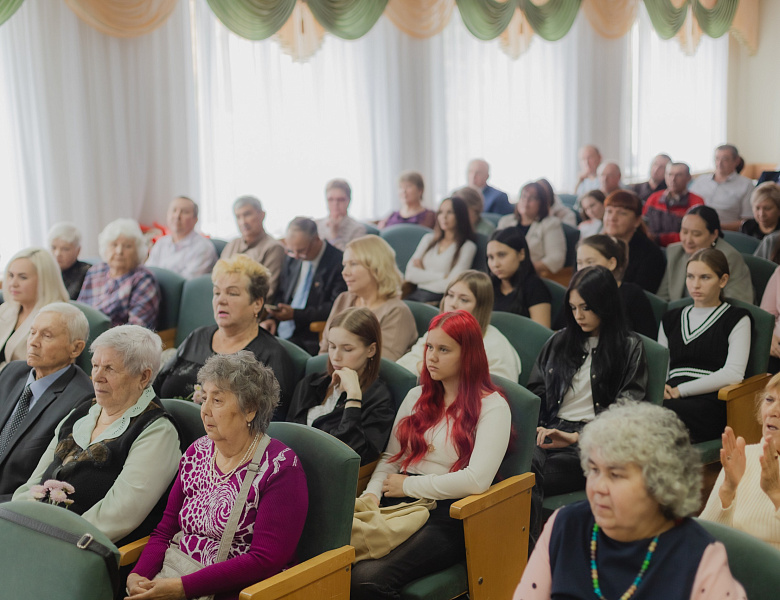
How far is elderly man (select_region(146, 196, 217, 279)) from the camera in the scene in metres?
5.34

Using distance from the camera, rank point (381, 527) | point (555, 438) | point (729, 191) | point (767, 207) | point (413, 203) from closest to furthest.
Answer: point (381, 527), point (555, 438), point (767, 207), point (413, 203), point (729, 191)

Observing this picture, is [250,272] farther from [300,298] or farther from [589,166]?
[589,166]

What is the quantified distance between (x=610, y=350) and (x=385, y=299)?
1067mm

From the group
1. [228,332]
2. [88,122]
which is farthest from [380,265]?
[88,122]

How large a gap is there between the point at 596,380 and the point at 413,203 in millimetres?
3725

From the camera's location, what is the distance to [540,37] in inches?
367

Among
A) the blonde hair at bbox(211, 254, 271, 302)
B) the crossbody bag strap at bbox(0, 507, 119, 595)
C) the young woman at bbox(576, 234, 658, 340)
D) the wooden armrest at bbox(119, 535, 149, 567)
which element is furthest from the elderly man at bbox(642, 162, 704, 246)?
the crossbody bag strap at bbox(0, 507, 119, 595)

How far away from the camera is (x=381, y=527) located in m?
2.44

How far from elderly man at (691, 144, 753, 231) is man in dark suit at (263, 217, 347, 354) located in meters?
4.85

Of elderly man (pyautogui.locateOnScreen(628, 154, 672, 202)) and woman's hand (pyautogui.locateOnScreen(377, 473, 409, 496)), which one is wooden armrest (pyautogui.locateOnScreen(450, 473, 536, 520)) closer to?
woman's hand (pyautogui.locateOnScreen(377, 473, 409, 496))

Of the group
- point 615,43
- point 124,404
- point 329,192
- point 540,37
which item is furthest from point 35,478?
point 615,43

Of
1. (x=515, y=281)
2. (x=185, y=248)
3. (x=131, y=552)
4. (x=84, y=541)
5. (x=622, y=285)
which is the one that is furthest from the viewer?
(x=185, y=248)

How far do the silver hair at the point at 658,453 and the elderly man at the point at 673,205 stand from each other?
17.8 ft

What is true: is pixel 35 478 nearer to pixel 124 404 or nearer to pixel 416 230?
pixel 124 404
